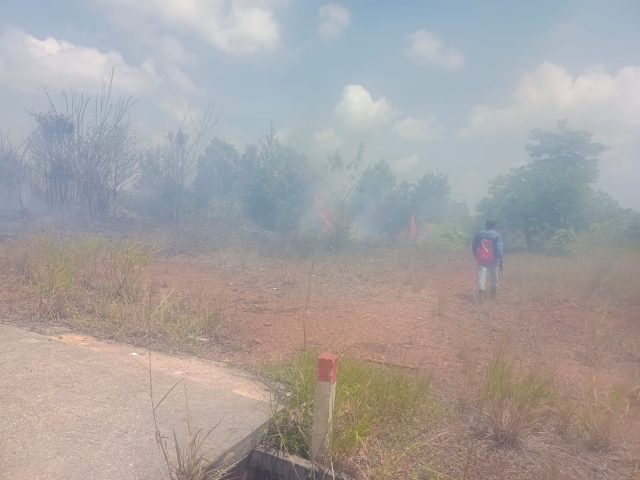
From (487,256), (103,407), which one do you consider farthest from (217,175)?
(103,407)

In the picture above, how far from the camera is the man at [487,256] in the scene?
9062 mm

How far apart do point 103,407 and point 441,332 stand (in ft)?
15.6

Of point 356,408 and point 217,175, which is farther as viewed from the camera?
point 217,175

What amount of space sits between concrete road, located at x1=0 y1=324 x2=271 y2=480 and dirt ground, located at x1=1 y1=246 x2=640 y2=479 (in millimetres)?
775

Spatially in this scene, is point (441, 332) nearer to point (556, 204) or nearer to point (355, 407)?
point (355, 407)

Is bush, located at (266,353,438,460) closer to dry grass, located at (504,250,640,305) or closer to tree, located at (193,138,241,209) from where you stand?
dry grass, located at (504,250,640,305)

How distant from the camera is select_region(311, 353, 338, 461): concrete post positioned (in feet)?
8.82

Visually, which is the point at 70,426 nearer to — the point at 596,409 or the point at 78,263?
the point at 596,409

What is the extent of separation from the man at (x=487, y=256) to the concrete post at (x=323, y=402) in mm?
6908

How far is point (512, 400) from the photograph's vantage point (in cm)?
345

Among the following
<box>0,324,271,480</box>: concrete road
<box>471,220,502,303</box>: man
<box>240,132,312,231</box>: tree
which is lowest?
<box>0,324,271,480</box>: concrete road

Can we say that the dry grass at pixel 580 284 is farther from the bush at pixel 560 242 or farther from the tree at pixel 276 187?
the tree at pixel 276 187

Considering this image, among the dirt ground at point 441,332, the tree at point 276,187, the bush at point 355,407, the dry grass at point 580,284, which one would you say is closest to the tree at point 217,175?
the tree at point 276,187

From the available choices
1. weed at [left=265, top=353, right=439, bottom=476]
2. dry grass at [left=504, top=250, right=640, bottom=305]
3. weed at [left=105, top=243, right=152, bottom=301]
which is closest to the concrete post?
weed at [left=265, top=353, right=439, bottom=476]
